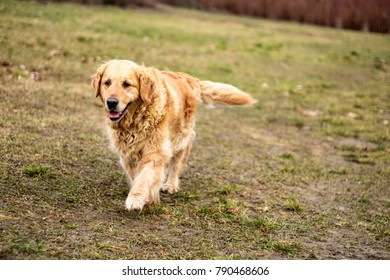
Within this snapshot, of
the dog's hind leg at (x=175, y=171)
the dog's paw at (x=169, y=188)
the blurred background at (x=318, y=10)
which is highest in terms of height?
the blurred background at (x=318, y=10)

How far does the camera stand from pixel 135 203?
4438 millimetres

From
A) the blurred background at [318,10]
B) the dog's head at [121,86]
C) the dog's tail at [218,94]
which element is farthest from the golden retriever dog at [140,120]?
the blurred background at [318,10]

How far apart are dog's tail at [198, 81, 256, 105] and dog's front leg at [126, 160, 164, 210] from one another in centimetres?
160

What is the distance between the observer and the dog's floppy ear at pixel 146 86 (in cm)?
477

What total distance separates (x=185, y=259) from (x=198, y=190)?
Answer: 169 centimetres

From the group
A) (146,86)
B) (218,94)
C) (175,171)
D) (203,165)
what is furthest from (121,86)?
(203,165)

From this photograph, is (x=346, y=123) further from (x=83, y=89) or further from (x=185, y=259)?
(x=185, y=259)

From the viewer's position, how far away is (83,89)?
8.70 metres

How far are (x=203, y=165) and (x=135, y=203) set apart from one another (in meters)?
2.11

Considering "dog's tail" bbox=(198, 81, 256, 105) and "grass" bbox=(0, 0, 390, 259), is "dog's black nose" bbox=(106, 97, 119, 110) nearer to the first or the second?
"grass" bbox=(0, 0, 390, 259)

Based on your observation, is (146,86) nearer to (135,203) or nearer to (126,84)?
(126,84)

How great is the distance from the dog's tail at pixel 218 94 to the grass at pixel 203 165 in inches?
33.4

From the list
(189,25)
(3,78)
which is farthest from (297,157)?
(189,25)

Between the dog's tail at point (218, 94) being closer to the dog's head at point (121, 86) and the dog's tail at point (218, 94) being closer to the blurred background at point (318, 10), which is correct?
the dog's head at point (121, 86)
